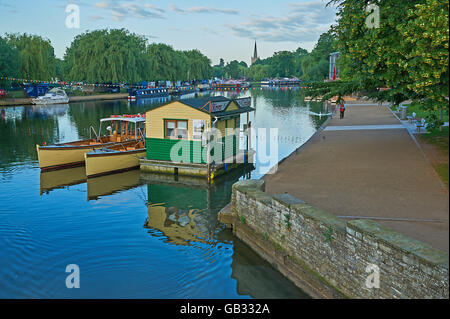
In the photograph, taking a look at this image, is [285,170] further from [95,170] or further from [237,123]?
[95,170]

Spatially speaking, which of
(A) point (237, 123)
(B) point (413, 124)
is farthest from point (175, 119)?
(B) point (413, 124)

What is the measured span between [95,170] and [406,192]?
16.8m

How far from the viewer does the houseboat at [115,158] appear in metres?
23.0

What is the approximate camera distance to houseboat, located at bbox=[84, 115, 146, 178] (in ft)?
75.4

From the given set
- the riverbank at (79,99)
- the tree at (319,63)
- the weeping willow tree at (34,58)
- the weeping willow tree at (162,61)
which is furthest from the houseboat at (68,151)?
the tree at (319,63)

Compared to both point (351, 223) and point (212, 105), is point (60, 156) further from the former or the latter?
point (351, 223)

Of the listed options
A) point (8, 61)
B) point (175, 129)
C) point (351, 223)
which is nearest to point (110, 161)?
point (175, 129)

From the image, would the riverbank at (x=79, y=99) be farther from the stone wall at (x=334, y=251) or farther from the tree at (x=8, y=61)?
the stone wall at (x=334, y=251)

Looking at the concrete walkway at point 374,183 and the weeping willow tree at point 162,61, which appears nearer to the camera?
the concrete walkway at point 374,183

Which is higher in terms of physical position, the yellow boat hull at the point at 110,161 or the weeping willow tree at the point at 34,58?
the weeping willow tree at the point at 34,58

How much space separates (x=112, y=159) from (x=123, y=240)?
10026 millimetres

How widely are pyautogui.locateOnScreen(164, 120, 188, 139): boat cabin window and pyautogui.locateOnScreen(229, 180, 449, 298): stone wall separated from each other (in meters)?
8.81

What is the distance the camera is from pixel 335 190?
1412 centimetres
